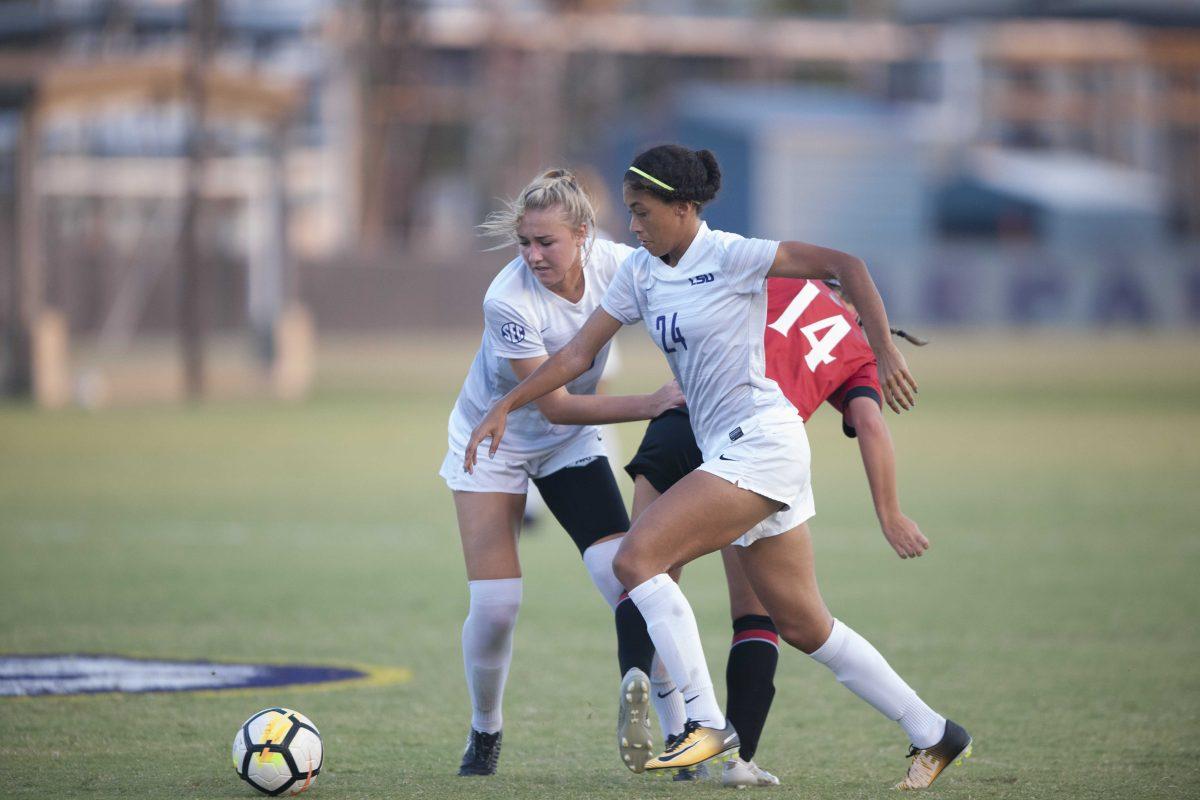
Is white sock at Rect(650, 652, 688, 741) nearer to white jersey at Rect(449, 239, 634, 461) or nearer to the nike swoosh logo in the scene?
the nike swoosh logo

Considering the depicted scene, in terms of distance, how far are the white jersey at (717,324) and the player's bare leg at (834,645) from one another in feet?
1.29

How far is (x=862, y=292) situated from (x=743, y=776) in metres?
1.63

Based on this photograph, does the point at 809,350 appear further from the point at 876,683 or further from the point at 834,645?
the point at 876,683

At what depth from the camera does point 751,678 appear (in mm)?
5879

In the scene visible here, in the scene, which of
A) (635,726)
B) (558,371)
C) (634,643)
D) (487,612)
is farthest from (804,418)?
(487,612)

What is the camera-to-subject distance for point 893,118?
194 feet

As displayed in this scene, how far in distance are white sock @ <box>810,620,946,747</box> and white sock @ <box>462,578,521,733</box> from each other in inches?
45.5

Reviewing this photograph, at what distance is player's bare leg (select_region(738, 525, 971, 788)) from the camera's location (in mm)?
5566

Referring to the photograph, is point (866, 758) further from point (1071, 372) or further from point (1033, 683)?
point (1071, 372)

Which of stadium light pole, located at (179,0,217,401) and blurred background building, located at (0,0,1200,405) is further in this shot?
blurred background building, located at (0,0,1200,405)

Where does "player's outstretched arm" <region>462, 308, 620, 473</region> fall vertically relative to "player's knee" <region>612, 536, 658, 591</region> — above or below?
above

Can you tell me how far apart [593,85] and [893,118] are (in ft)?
41.4

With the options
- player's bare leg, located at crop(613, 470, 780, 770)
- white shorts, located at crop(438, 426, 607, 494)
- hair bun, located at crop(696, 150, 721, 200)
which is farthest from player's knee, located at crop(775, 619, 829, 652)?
hair bun, located at crop(696, 150, 721, 200)

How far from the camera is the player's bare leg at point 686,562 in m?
5.43
